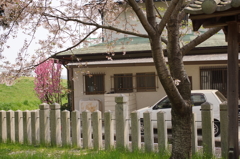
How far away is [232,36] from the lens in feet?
15.2

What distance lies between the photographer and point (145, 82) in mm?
15188

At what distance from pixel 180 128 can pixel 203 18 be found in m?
2.17

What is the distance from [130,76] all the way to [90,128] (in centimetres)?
760

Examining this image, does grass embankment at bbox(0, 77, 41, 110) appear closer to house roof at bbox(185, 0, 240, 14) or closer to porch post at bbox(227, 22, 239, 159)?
porch post at bbox(227, 22, 239, 159)

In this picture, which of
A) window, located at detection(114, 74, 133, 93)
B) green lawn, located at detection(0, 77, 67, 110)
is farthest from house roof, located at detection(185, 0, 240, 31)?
green lawn, located at detection(0, 77, 67, 110)

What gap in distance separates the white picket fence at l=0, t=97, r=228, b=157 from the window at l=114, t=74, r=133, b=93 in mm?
6720

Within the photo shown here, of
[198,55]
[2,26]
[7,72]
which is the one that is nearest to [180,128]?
[7,72]

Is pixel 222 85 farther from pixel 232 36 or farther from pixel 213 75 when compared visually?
pixel 232 36

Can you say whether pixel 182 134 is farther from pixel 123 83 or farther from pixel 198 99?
pixel 123 83

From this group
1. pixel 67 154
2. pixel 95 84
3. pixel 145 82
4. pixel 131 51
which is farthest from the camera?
pixel 95 84

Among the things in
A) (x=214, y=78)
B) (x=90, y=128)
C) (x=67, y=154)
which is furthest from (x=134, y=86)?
(x=67, y=154)

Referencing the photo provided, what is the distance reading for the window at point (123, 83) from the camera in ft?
50.1

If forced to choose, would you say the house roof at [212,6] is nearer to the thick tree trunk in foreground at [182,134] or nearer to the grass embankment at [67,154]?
the thick tree trunk in foreground at [182,134]

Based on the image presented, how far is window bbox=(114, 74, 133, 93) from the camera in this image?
50.1ft
